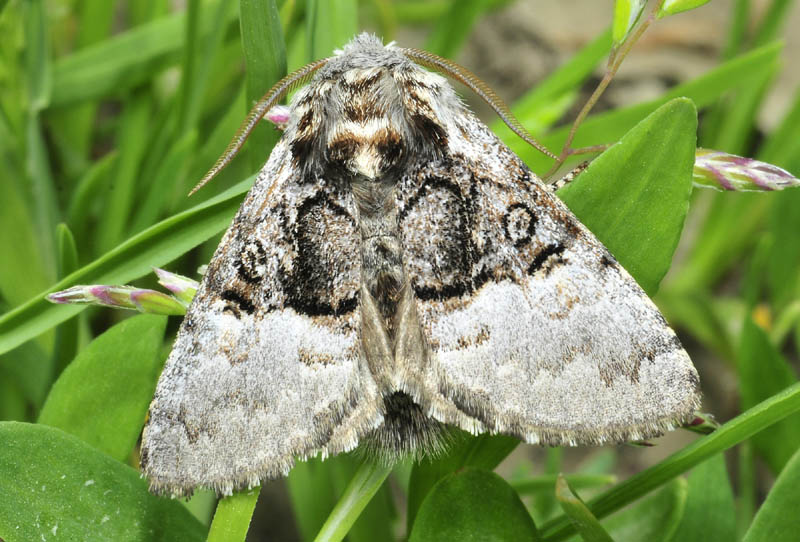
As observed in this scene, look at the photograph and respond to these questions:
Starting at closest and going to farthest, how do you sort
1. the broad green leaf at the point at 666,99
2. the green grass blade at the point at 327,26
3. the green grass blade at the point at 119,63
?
the green grass blade at the point at 327,26
the broad green leaf at the point at 666,99
the green grass blade at the point at 119,63

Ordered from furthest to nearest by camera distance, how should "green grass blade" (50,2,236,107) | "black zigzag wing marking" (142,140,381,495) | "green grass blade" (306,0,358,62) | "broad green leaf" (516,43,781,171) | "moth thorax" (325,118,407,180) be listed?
"green grass blade" (50,2,236,107) < "broad green leaf" (516,43,781,171) < "green grass blade" (306,0,358,62) < "moth thorax" (325,118,407,180) < "black zigzag wing marking" (142,140,381,495)

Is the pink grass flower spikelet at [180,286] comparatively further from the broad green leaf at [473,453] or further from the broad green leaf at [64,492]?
the broad green leaf at [473,453]

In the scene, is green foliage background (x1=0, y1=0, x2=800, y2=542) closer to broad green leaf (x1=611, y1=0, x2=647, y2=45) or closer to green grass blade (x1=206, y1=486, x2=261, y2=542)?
green grass blade (x1=206, y1=486, x2=261, y2=542)

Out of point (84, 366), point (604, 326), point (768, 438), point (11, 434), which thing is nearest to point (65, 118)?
point (84, 366)

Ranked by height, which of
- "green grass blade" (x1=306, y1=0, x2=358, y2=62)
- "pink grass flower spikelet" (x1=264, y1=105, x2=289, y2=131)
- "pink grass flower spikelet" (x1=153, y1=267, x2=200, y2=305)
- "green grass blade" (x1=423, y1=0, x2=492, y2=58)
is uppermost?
"green grass blade" (x1=423, y1=0, x2=492, y2=58)

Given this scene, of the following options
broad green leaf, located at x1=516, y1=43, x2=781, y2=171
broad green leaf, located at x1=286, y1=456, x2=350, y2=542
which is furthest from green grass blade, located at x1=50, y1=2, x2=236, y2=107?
broad green leaf, located at x1=286, y1=456, x2=350, y2=542

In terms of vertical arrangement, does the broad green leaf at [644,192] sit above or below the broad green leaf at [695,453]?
above

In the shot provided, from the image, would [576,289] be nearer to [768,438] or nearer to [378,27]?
[768,438]

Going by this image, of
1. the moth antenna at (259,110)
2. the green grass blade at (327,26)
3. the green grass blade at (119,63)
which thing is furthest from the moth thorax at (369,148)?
the green grass blade at (119,63)
